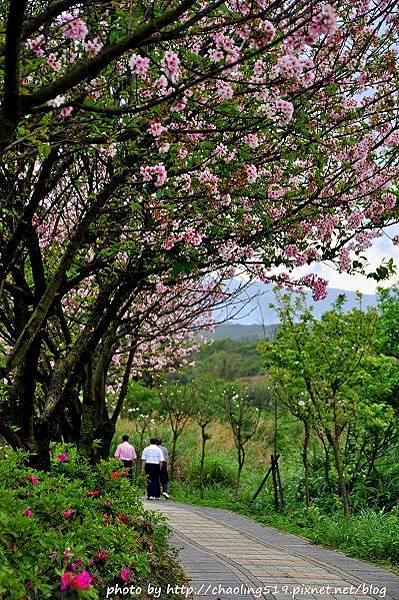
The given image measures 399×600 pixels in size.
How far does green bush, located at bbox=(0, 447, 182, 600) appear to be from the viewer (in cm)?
304

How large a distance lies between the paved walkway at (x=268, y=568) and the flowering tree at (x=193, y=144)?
7.35ft

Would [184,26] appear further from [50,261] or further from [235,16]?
[50,261]

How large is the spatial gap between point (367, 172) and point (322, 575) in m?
4.18

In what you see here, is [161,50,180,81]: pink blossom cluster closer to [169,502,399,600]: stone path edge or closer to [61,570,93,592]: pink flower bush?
[61,570,93,592]: pink flower bush

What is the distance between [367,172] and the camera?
5.69 m

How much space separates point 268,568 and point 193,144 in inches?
190

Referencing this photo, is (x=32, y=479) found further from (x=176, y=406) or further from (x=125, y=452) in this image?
(x=176, y=406)

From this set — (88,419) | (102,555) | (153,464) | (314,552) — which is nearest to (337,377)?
(314,552)

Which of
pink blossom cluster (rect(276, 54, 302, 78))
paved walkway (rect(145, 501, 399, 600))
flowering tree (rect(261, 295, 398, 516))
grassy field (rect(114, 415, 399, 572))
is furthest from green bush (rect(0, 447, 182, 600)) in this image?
flowering tree (rect(261, 295, 398, 516))

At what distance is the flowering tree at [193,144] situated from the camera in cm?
345

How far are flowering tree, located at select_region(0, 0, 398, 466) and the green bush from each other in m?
0.78

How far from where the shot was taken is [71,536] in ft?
12.7

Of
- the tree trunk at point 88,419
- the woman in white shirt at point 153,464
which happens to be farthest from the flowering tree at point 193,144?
the woman in white shirt at point 153,464

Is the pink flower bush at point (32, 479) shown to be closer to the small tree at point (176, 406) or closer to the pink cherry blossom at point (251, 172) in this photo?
the pink cherry blossom at point (251, 172)
